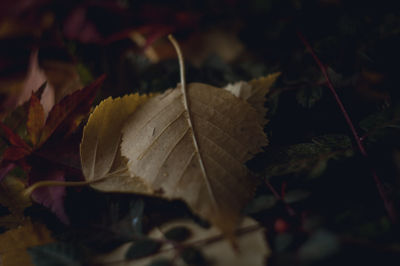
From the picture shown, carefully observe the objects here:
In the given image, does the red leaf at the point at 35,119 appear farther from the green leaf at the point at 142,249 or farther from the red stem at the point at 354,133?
the red stem at the point at 354,133

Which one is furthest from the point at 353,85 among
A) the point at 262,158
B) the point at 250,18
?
the point at 250,18

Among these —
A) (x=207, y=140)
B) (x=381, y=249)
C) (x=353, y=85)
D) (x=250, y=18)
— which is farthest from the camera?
(x=250, y=18)

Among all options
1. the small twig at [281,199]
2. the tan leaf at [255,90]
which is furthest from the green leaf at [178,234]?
the tan leaf at [255,90]

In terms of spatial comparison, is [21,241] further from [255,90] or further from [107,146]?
[255,90]

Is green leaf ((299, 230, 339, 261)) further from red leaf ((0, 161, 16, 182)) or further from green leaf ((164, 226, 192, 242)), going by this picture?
red leaf ((0, 161, 16, 182))

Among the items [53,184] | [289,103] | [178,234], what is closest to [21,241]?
[53,184]

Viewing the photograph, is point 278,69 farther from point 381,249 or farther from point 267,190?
point 381,249

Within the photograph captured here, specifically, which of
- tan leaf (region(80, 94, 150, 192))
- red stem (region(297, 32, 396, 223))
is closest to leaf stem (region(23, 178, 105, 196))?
tan leaf (region(80, 94, 150, 192))

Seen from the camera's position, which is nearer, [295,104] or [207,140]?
[207,140]
